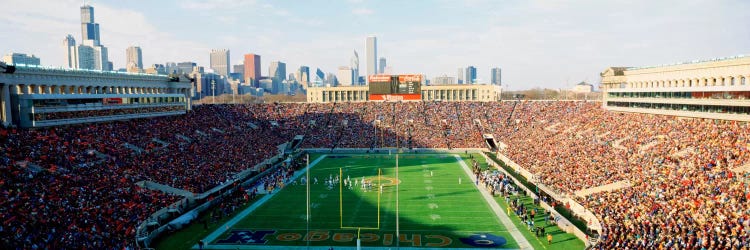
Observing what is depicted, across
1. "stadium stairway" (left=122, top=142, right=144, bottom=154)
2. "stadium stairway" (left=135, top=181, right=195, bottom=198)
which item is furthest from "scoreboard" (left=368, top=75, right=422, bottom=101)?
"stadium stairway" (left=135, top=181, right=195, bottom=198)

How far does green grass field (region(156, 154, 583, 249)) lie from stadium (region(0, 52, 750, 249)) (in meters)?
0.15

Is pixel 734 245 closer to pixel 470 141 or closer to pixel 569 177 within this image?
pixel 569 177

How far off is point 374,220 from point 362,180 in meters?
9.95

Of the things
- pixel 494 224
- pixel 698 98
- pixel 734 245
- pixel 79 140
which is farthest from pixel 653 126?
pixel 79 140

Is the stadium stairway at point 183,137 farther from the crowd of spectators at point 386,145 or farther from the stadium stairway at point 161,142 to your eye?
the stadium stairway at point 161,142

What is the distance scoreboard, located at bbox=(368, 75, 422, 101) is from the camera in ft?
225

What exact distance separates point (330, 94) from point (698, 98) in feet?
182

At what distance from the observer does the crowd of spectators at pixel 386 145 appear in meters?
20.4

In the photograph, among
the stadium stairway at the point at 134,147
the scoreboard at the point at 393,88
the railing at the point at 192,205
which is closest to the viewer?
the railing at the point at 192,205

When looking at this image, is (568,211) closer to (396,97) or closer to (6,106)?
(6,106)

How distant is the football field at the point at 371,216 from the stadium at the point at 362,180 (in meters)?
0.15

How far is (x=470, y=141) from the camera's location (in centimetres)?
5875

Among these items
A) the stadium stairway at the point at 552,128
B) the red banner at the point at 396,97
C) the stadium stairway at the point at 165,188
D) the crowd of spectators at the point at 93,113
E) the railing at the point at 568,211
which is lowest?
the railing at the point at 568,211

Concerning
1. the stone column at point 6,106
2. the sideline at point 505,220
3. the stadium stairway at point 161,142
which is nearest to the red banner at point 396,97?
the sideline at point 505,220
